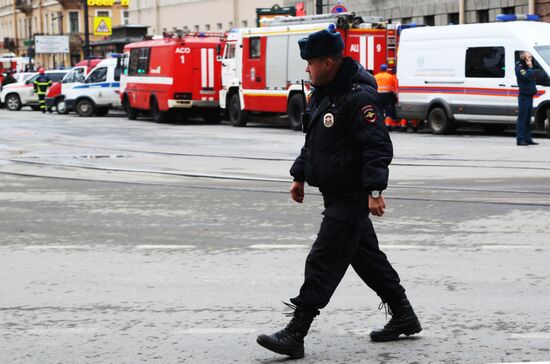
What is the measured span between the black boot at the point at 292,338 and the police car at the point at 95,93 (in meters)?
33.4

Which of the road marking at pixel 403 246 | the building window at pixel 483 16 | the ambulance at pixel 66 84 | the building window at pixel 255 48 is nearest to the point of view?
the road marking at pixel 403 246

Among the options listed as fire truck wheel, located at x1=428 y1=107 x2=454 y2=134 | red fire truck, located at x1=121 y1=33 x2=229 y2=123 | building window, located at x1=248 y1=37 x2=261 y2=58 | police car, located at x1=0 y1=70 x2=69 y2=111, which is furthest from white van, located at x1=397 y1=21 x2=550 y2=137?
police car, located at x1=0 y1=70 x2=69 y2=111

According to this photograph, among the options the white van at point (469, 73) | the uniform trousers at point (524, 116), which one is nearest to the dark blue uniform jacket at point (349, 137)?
the uniform trousers at point (524, 116)

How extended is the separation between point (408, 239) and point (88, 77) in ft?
101

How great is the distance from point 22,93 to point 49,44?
27.2 m

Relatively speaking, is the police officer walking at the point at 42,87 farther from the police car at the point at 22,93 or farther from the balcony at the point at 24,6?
the balcony at the point at 24,6

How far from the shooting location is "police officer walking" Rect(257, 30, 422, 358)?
5.42 metres

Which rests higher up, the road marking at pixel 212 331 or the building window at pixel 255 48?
the building window at pixel 255 48

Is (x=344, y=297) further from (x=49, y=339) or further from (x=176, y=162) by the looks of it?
(x=176, y=162)

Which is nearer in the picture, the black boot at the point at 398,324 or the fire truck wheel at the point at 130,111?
the black boot at the point at 398,324

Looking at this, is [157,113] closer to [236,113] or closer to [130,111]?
[130,111]

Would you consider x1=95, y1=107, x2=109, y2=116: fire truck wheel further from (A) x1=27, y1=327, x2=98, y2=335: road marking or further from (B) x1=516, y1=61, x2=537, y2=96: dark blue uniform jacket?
(A) x1=27, y1=327, x2=98, y2=335: road marking

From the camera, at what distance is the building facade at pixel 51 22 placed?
9100cm

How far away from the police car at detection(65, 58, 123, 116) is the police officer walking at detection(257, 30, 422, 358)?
3330 centimetres
